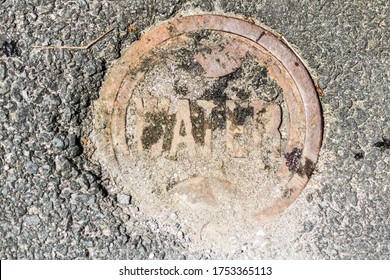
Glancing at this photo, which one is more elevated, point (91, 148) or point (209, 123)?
point (209, 123)

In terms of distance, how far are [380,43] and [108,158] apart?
4.05 ft

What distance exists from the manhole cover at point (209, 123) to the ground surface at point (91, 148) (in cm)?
6

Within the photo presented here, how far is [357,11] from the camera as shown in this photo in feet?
7.90

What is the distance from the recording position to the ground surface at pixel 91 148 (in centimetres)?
224

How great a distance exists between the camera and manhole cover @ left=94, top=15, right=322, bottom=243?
229 centimetres

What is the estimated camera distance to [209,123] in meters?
2.30

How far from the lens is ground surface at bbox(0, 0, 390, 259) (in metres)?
2.24

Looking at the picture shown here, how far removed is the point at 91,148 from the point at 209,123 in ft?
1.59

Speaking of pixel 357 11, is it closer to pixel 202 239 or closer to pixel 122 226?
pixel 202 239

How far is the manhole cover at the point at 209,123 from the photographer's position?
2289 mm

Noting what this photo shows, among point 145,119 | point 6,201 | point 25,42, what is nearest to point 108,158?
point 145,119

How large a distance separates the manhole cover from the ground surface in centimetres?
6

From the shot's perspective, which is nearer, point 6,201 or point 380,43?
point 6,201

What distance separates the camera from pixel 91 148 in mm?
2283
